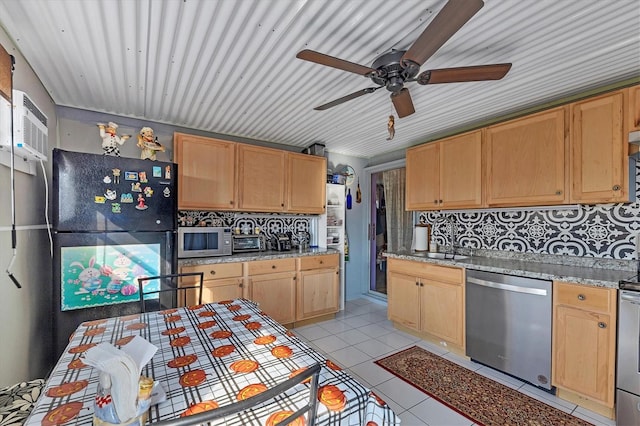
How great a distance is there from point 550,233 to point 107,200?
12.7 feet

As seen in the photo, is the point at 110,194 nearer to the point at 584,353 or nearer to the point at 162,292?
the point at 162,292

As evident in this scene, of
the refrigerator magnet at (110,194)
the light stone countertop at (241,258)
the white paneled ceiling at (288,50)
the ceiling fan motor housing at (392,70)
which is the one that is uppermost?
the white paneled ceiling at (288,50)

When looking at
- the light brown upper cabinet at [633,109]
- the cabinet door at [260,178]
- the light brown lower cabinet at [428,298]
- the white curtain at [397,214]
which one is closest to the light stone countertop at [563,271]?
the light brown lower cabinet at [428,298]

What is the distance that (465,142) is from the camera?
3.01m

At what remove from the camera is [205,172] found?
124 inches

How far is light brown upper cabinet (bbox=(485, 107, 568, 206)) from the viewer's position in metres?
2.38

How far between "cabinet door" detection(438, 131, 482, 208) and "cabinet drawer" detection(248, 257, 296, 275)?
1920 mm

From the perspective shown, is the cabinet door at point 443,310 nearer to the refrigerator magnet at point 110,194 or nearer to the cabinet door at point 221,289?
the cabinet door at point 221,289

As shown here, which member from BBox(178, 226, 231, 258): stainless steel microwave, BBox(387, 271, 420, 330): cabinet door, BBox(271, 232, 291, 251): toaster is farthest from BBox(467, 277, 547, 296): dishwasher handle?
BBox(178, 226, 231, 258): stainless steel microwave

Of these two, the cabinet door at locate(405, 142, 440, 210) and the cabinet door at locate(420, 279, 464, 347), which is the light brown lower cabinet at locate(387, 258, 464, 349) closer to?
the cabinet door at locate(420, 279, 464, 347)

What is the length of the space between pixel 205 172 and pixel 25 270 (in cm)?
168

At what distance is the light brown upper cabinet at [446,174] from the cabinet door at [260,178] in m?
1.68

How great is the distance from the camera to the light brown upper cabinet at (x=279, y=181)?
3.40m

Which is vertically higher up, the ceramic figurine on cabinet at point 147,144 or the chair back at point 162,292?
the ceramic figurine on cabinet at point 147,144
